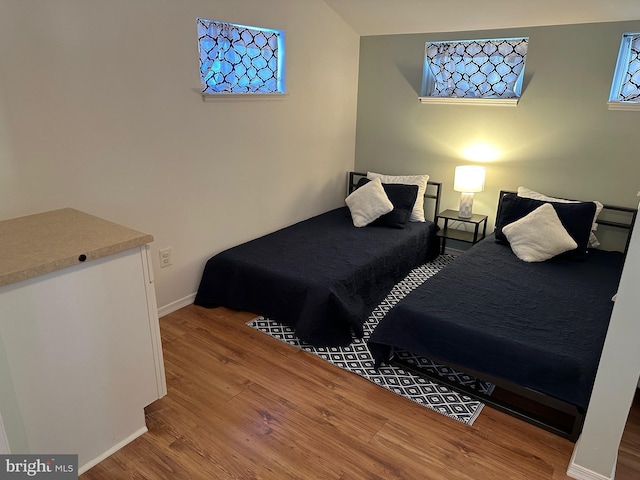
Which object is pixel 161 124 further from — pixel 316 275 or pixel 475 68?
pixel 475 68

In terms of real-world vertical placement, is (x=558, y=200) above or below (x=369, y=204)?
above

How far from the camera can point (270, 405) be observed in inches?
92.8

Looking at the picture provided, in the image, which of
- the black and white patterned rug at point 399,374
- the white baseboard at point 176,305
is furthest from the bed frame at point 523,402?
the white baseboard at point 176,305

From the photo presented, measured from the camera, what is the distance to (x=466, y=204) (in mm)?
4066

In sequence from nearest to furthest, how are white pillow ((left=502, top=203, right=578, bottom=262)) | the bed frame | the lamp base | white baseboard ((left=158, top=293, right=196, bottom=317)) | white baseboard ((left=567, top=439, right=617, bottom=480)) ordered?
white baseboard ((left=567, top=439, right=617, bottom=480)) → the bed frame → white baseboard ((left=158, top=293, right=196, bottom=317)) → white pillow ((left=502, top=203, right=578, bottom=262)) → the lamp base

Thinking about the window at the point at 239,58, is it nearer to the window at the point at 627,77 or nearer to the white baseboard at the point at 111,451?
the white baseboard at the point at 111,451

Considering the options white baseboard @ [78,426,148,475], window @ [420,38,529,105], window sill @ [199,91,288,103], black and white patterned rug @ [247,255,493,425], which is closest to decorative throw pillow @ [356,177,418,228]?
window @ [420,38,529,105]

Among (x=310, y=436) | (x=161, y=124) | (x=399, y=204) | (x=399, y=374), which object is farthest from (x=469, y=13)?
(x=310, y=436)

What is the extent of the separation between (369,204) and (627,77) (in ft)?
7.14

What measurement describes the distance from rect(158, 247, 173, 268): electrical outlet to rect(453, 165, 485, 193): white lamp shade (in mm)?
2500

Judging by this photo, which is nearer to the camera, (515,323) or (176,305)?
(515,323)

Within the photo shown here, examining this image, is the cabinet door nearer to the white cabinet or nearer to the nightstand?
the white cabinet

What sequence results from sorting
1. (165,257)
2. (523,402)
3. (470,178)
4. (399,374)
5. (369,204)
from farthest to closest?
(369,204)
(470,178)
(165,257)
(399,374)
(523,402)

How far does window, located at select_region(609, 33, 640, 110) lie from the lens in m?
3.32
